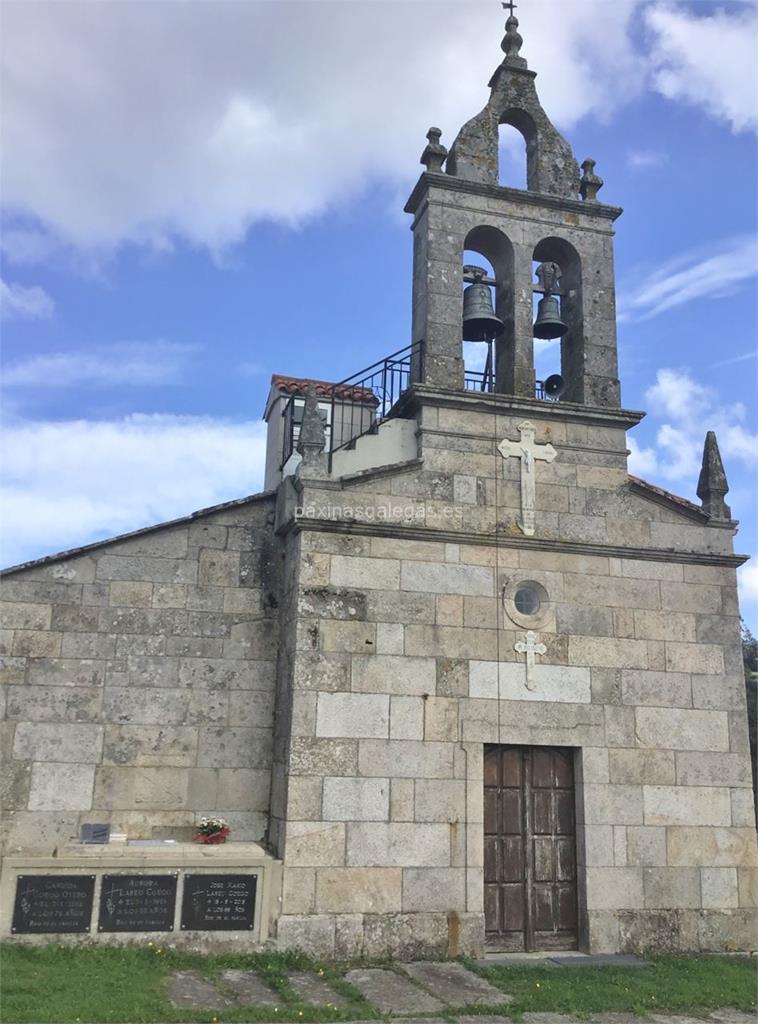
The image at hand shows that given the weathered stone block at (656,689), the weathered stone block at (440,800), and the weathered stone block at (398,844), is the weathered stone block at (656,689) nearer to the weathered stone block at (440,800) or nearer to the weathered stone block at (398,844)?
the weathered stone block at (440,800)

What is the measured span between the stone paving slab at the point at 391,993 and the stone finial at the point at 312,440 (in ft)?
16.7

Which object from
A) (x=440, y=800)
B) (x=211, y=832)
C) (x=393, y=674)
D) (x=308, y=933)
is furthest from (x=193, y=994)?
(x=393, y=674)

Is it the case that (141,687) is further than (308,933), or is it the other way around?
(141,687)

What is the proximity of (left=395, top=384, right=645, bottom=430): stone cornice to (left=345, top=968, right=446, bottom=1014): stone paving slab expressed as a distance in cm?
604

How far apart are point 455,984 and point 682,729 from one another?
13.1ft

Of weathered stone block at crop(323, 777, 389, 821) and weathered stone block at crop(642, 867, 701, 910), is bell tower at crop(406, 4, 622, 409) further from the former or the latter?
weathered stone block at crop(642, 867, 701, 910)

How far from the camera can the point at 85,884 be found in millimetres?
8336

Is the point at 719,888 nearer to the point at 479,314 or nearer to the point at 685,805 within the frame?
the point at 685,805

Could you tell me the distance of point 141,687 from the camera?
31.5 feet

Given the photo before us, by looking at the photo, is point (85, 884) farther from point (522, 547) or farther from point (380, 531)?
point (522, 547)

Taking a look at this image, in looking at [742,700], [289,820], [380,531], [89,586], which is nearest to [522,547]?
[380,531]

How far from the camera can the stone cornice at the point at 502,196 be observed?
1095cm

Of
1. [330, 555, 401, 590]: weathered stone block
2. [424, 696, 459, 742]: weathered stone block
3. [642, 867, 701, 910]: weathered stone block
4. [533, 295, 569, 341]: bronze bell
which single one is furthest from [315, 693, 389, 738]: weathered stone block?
[533, 295, 569, 341]: bronze bell

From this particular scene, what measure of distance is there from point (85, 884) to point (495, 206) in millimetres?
9092
